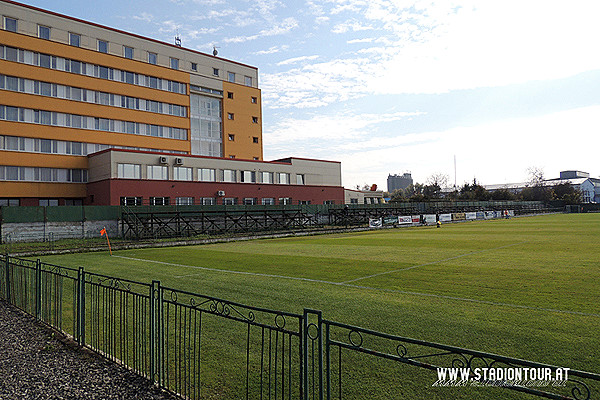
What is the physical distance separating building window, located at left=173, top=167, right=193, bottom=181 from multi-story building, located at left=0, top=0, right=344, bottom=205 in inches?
5.2

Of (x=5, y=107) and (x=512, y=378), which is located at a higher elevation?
(x=5, y=107)

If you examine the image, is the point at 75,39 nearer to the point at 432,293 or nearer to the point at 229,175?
the point at 229,175

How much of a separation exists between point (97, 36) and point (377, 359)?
58842 mm

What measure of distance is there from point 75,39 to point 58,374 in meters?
55.6

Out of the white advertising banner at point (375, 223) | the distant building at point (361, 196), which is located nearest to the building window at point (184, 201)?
the white advertising banner at point (375, 223)

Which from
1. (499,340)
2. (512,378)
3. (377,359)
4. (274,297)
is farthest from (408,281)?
(512,378)

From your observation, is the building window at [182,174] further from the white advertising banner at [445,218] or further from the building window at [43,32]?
the white advertising banner at [445,218]

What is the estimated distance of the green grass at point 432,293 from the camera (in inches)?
268

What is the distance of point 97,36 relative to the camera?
52.8 meters

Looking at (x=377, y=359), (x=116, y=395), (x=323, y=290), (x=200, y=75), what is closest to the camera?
(x=116, y=395)

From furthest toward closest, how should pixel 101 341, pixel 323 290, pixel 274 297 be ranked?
1. pixel 323 290
2. pixel 274 297
3. pixel 101 341

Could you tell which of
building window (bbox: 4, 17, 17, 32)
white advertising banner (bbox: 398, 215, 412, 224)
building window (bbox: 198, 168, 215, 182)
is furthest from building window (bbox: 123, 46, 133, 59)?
white advertising banner (bbox: 398, 215, 412, 224)

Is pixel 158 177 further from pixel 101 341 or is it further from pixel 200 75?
pixel 101 341

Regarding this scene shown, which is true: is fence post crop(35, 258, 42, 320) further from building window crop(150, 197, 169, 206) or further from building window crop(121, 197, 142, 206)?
building window crop(150, 197, 169, 206)
